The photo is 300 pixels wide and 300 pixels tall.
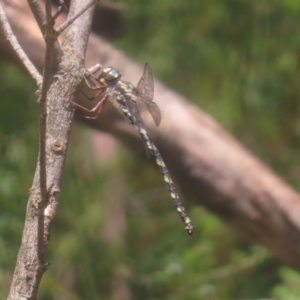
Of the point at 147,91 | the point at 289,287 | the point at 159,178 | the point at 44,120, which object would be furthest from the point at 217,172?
the point at 44,120

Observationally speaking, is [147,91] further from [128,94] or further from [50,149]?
[50,149]

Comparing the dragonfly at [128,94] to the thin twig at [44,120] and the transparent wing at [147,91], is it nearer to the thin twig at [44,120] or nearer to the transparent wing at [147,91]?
the transparent wing at [147,91]

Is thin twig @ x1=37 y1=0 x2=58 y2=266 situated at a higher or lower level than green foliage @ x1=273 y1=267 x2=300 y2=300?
higher

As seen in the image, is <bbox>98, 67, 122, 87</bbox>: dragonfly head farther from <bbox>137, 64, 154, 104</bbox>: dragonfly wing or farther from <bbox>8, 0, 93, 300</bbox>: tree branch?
<bbox>8, 0, 93, 300</bbox>: tree branch

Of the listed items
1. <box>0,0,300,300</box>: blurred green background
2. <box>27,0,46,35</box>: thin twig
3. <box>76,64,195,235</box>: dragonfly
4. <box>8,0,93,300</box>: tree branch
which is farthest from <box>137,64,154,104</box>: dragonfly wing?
<box>0,0,300,300</box>: blurred green background

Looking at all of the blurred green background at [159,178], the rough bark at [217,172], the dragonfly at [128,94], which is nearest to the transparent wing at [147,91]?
the dragonfly at [128,94]
